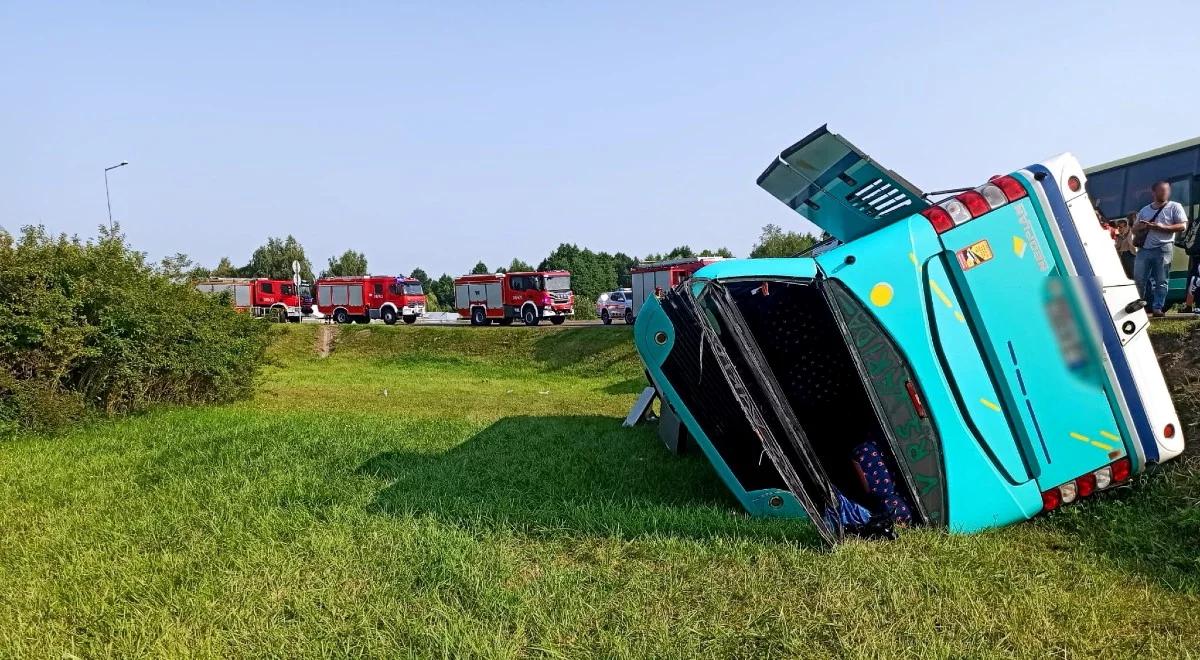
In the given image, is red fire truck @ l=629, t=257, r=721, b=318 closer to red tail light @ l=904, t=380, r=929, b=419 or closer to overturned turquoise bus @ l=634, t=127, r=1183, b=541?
overturned turquoise bus @ l=634, t=127, r=1183, b=541

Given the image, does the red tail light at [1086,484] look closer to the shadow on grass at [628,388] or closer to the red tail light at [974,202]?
the red tail light at [974,202]

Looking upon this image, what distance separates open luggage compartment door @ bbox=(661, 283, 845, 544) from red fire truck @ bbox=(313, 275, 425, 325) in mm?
28405

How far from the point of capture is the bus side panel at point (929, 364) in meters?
3.33

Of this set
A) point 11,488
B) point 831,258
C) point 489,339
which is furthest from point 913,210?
point 489,339

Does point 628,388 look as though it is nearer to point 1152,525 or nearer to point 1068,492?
point 1068,492

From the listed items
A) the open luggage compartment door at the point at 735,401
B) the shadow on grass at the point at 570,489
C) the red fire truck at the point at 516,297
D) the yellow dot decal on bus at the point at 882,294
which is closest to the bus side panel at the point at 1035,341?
the yellow dot decal on bus at the point at 882,294

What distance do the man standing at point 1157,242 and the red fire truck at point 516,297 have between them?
20.1 m

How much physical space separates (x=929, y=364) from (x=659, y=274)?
21.8 m

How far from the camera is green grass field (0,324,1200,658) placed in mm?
2498

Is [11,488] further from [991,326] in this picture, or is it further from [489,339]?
[489,339]

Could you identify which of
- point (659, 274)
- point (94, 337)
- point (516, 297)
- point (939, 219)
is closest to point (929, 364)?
point (939, 219)

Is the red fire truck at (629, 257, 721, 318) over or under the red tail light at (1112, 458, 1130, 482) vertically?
over

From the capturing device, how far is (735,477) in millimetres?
3717

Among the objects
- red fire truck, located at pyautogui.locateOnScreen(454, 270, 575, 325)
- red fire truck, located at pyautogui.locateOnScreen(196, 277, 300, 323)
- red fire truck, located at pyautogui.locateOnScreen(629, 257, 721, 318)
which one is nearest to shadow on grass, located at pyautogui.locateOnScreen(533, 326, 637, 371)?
red fire truck, located at pyautogui.locateOnScreen(629, 257, 721, 318)
